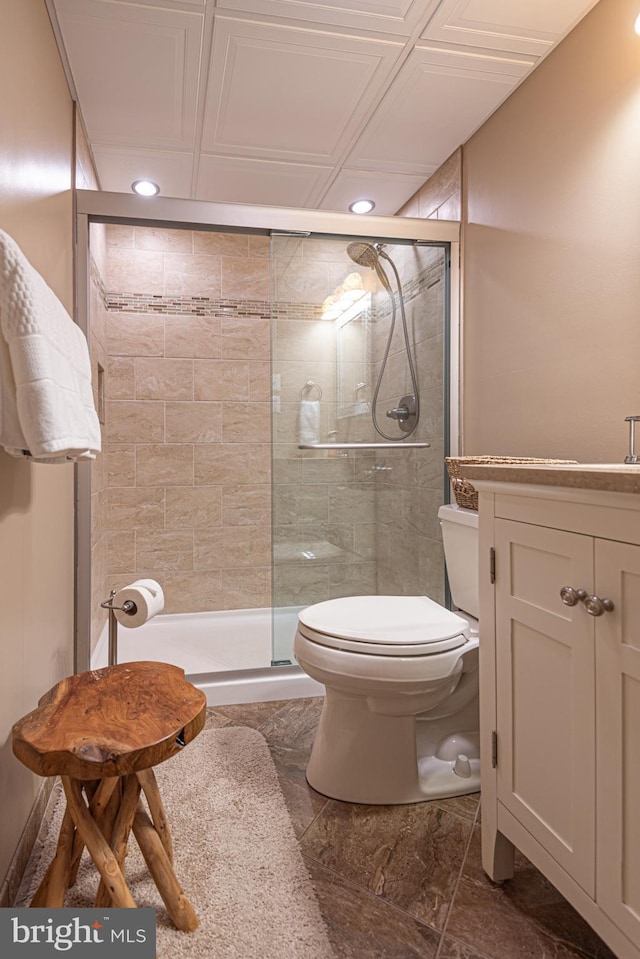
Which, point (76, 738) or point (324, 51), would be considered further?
point (324, 51)

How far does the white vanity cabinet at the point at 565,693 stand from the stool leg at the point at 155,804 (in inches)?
26.4

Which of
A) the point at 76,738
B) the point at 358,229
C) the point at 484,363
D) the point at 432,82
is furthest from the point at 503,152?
the point at 76,738

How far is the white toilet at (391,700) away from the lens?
4.90ft

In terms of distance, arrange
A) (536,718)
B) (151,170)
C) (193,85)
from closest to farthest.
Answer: (536,718)
(193,85)
(151,170)

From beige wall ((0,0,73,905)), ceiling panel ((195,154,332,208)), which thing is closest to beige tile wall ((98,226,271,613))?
ceiling panel ((195,154,332,208))

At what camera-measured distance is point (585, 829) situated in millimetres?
931

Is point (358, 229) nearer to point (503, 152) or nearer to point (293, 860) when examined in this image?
point (503, 152)

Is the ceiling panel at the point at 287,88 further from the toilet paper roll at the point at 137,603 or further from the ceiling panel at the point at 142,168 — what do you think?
the toilet paper roll at the point at 137,603

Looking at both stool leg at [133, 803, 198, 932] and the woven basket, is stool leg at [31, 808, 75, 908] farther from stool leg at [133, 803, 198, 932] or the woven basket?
the woven basket

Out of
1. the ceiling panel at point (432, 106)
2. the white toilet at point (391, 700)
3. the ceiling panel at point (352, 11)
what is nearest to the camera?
the white toilet at point (391, 700)

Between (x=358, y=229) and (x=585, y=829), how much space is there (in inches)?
82.8

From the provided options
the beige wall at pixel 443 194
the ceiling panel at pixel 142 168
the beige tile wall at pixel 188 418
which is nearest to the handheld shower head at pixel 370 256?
the beige wall at pixel 443 194

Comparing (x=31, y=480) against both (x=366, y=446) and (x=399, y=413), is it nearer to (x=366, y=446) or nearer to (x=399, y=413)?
(x=366, y=446)

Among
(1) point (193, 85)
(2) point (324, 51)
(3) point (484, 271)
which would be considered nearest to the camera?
(2) point (324, 51)
